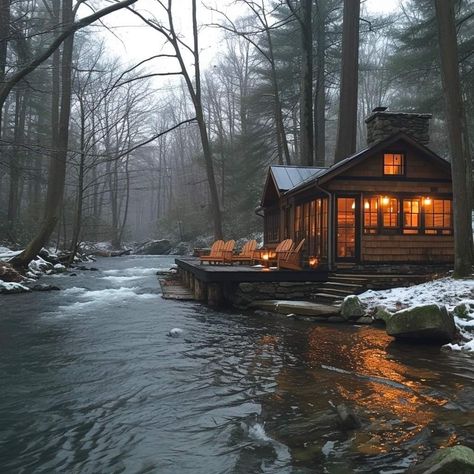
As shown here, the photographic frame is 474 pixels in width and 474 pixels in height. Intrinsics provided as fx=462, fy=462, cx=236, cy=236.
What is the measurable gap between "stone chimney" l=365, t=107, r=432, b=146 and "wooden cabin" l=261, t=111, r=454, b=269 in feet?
0.10

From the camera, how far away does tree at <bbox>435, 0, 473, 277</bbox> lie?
432 inches

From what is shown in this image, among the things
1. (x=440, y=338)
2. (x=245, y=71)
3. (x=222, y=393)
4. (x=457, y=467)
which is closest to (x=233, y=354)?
(x=222, y=393)

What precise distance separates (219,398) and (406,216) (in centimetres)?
1015

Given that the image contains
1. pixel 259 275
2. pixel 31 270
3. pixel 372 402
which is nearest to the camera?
pixel 372 402

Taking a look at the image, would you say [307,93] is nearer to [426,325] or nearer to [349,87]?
[349,87]

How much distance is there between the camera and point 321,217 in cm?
1374

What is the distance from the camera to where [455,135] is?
11.1 metres

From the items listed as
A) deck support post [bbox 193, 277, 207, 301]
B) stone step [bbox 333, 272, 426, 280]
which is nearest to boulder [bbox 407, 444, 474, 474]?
stone step [bbox 333, 272, 426, 280]

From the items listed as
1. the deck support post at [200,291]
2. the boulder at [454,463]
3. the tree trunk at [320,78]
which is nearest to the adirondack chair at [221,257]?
the deck support post at [200,291]

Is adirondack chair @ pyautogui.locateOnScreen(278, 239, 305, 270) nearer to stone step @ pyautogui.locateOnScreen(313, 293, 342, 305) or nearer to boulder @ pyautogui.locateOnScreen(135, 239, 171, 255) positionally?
stone step @ pyautogui.locateOnScreen(313, 293, 342, 305)

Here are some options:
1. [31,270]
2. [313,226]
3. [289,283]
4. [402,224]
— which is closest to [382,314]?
[289,283]

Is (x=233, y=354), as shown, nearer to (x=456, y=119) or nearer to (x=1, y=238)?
(x=456, y=119)

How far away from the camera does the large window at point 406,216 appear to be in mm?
13422

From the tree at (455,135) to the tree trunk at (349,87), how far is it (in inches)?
274
